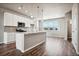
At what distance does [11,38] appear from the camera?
616 centimetres

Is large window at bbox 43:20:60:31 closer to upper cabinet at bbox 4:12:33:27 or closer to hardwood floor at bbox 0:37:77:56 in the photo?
upper cabinet at bbox 4:12:33:27

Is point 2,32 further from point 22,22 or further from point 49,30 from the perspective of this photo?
point 49,30

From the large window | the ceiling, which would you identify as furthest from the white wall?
the large window

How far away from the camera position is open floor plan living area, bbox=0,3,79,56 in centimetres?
391

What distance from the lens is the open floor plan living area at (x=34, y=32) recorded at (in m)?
3.91

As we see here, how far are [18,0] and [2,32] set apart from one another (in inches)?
143

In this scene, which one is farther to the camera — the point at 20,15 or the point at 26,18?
the point at 26,18

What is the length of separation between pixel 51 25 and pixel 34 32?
646 centimetres

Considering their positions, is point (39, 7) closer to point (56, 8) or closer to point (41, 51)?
point (56, 8)

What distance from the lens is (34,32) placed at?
4953 millimetres

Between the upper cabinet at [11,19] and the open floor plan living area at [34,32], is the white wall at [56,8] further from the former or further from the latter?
the upper cabinet at [11,19]

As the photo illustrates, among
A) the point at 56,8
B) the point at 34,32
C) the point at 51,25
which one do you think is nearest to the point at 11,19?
the point at 34,32

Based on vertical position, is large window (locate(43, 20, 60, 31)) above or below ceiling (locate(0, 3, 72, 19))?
below

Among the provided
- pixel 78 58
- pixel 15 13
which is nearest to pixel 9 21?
pixel 15 13
